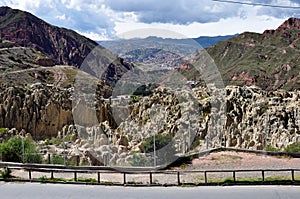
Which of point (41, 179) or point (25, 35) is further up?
point (25, 35)

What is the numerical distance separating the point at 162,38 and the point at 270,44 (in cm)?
9301

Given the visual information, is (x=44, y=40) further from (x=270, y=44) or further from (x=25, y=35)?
(x=270, y=44)

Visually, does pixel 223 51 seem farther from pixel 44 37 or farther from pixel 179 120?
pixel 179 120

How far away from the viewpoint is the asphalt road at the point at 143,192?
1150cm

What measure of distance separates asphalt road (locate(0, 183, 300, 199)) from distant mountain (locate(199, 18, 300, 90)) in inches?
2869

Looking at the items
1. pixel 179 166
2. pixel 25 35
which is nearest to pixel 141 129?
pixel 179 166

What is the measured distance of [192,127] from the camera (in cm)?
3041

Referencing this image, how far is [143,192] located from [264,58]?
92.7 metres

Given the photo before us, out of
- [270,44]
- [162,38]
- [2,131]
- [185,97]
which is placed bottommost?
[2,131]

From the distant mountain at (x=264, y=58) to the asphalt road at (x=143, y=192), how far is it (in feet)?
239

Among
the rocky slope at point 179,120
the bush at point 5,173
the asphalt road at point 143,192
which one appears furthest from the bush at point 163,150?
the bush at point 5,173

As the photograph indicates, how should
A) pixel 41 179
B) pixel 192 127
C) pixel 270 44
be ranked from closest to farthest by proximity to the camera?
pixel 41 179
pixel 192 127
pixel 270 44

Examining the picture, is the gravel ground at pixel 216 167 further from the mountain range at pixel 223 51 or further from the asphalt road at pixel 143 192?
the mountain range at pixel 223 51

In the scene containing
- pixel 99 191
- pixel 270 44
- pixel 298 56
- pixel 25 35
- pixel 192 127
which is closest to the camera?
pixel 99 191
